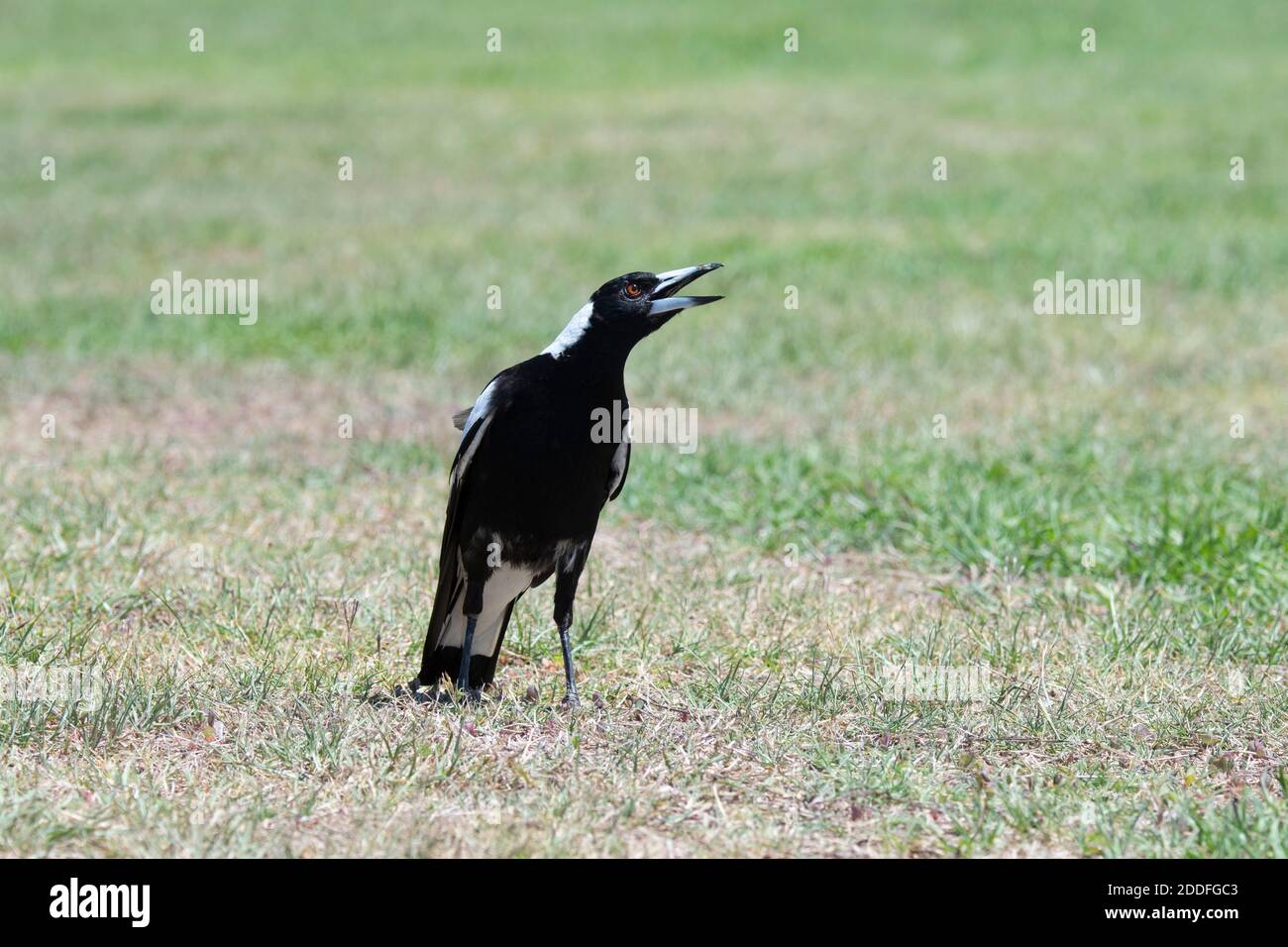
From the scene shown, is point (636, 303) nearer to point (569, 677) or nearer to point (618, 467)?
point (618, 467)

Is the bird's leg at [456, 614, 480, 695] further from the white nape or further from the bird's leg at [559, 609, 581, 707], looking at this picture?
the white nape

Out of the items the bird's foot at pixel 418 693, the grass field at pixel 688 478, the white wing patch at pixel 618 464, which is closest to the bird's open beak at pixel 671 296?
the white wing patch at pixel 618 464

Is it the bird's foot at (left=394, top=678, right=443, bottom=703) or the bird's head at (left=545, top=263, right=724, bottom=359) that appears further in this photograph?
the bird's foot at (left=394, top=678, right=443, bottom=703)

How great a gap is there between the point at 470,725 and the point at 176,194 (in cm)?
1186

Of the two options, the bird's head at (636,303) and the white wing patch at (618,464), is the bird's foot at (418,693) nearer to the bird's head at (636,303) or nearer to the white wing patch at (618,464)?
the white wing patch at (618,464)

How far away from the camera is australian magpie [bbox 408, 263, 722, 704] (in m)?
4.30

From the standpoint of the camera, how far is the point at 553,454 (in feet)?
14.1

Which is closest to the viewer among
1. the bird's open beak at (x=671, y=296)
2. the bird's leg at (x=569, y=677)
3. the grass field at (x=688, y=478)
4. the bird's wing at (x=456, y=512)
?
the grass field at (x=688, y=478)

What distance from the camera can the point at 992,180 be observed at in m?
15.0

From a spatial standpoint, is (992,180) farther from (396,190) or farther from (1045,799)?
Answer: (1045,799)

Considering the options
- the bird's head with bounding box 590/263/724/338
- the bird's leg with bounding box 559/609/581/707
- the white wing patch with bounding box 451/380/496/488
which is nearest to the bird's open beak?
the bird's head with bounding box 590/263/724/338

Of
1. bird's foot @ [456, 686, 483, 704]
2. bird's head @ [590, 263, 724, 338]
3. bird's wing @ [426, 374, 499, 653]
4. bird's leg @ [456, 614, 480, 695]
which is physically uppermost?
bird's head @ [590, 263, 724, 338]

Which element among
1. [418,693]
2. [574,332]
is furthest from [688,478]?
[574,332]

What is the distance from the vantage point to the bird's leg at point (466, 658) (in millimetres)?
4527
